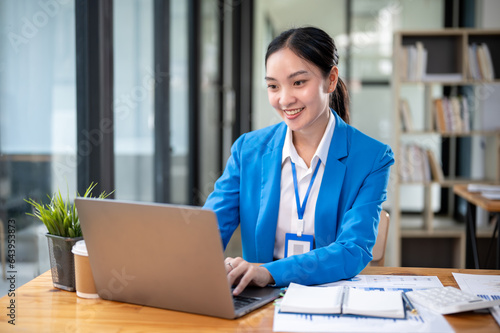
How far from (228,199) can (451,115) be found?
3022 mm

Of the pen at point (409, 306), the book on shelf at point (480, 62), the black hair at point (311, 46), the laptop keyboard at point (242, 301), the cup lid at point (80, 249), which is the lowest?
the laptop keyboard at point (242, 301)

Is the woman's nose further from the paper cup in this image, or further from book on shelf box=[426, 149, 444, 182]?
book on shelf box=[426, 149, 444, 182]

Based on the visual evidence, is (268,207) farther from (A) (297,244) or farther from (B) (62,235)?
(B) (62,235)

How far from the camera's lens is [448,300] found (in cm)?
115

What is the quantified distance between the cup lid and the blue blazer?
0.44 metres

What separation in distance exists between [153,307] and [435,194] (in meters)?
5.37

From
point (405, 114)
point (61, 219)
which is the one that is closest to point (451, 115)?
point (405, 114)

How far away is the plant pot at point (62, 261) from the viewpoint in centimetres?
A: 126

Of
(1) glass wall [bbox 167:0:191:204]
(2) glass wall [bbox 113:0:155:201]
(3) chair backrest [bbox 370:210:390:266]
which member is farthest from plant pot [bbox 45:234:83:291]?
(1) glass wall [bbox 167:0:191:204]

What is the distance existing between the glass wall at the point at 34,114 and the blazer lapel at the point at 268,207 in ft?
2.13

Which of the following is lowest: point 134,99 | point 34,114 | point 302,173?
point 302,173

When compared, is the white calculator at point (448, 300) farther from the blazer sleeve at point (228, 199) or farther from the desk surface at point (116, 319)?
the blazer sleeve at point (228, 199)

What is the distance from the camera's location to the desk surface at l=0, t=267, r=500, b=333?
1.06 metres

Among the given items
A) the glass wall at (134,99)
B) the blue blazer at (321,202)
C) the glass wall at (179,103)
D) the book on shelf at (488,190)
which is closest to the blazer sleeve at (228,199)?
the blue blazer at (321,202)
